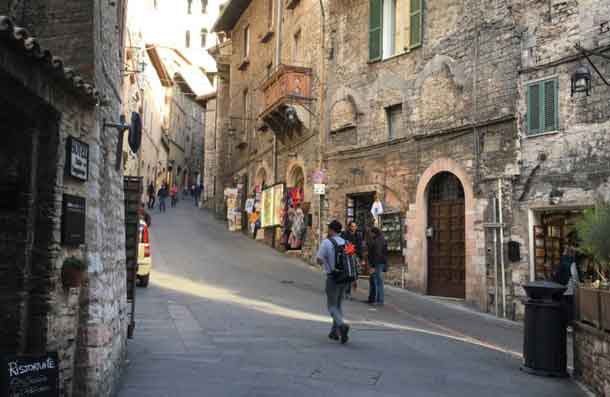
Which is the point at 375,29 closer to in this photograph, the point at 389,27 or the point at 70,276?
the point at 389,27

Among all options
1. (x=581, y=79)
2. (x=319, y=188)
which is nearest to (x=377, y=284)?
(x=581, y=79)

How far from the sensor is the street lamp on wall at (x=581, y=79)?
11.7 metres

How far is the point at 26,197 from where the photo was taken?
204 inches

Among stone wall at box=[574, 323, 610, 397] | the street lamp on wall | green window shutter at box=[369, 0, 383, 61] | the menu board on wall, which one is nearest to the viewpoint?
stone wall at box=[574, 323, 610, 397]

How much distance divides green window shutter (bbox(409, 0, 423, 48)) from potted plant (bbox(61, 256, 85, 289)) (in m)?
13.8

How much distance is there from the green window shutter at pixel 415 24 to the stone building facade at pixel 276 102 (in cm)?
441

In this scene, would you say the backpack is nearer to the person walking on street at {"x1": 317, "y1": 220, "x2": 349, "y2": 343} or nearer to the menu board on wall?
the person walking on street at {"x1": 317, "y1": 220, "x2": 349, "y2": 343}

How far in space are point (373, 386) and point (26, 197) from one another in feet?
12.9

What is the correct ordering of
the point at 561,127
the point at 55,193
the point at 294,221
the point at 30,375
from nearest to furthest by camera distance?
the point at 30,375 → the point at 55,193 → the point at 561,127 → the point at 294,221

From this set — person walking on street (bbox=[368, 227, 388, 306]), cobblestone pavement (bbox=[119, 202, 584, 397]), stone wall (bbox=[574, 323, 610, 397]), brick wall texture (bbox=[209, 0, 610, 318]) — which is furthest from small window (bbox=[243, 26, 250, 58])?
stone wall (bbox=[574, 323, 610, 397])

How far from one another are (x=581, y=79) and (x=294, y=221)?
12606 millimetres

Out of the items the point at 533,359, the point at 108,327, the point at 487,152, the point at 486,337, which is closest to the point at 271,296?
the point at 486,337

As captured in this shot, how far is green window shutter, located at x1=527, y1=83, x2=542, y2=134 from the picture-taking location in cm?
1357

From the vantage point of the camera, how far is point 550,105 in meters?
13.3
